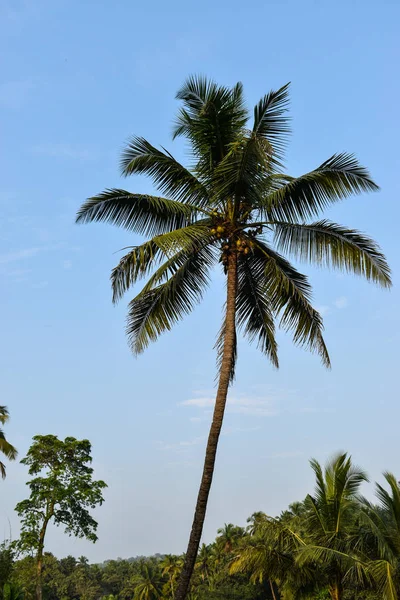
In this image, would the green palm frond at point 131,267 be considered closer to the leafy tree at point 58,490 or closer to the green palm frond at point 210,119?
the green palm frond at point 210,119

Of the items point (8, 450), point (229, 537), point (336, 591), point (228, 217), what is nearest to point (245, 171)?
point (228, 217)

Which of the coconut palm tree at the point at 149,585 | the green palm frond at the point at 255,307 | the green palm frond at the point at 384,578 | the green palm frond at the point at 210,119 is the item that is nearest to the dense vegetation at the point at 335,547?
the green palm frond at the point at 384,578

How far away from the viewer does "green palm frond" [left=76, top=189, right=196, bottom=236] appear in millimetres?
13359

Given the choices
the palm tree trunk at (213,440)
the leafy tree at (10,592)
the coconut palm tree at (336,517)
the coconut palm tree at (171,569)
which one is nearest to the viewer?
the palm tree trunk at (213,440)

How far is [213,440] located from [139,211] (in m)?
5.13

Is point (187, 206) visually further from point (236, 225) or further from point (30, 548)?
point (30, 548)

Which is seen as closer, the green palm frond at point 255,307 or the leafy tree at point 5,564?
the green palm frond at point 255,307

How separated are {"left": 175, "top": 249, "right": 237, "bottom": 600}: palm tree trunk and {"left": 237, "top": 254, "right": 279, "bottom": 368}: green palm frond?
161 cm

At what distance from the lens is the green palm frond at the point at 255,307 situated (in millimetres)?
14203

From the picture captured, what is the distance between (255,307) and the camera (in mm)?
14602

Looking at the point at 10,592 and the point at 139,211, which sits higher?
the point at 139,211

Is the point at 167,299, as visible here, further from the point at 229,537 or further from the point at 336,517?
the point at 229,537

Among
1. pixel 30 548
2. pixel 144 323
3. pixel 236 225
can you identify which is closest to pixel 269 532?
pixel 144 323

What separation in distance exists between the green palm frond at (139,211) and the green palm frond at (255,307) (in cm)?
171
